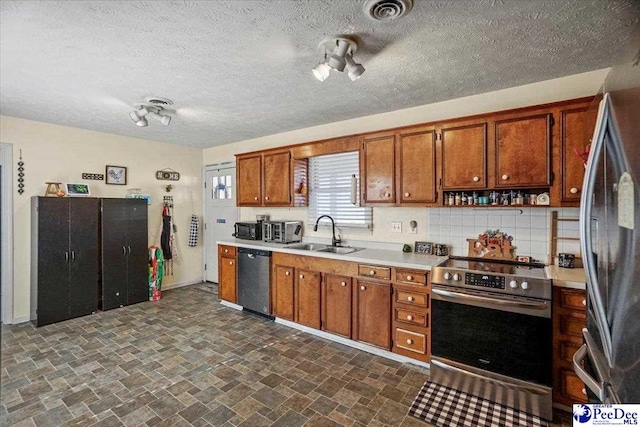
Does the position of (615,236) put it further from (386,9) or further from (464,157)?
(464,157)

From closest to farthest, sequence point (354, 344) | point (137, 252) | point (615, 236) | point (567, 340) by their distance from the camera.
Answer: point (615, 236) → point (567, 340) → point (354, 344) → point (137, 252)

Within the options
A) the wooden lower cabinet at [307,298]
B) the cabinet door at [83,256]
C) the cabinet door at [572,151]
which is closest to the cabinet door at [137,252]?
the cabinet door at [83,256]

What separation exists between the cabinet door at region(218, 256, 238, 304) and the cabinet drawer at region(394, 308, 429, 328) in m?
2.38

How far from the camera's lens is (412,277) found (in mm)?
2672

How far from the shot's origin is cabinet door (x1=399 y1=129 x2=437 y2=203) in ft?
9.42

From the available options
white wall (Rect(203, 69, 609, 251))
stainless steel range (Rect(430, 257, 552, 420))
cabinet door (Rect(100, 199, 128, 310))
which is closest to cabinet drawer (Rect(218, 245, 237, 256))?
white wall (Rect(203, 69, 609, 251))

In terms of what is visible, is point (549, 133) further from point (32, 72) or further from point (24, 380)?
point (24, 380)

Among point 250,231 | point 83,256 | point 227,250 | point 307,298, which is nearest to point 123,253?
point 83,256

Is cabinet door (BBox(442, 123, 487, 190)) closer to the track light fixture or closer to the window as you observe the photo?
the window

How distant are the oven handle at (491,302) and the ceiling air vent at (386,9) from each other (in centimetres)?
201

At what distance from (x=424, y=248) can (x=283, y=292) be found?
174 centimetres

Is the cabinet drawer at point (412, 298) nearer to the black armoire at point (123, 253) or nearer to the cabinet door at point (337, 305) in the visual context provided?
the cabinet door at point (337, 305)

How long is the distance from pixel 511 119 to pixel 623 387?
219 centimetres

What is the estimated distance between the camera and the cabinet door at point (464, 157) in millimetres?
2617
